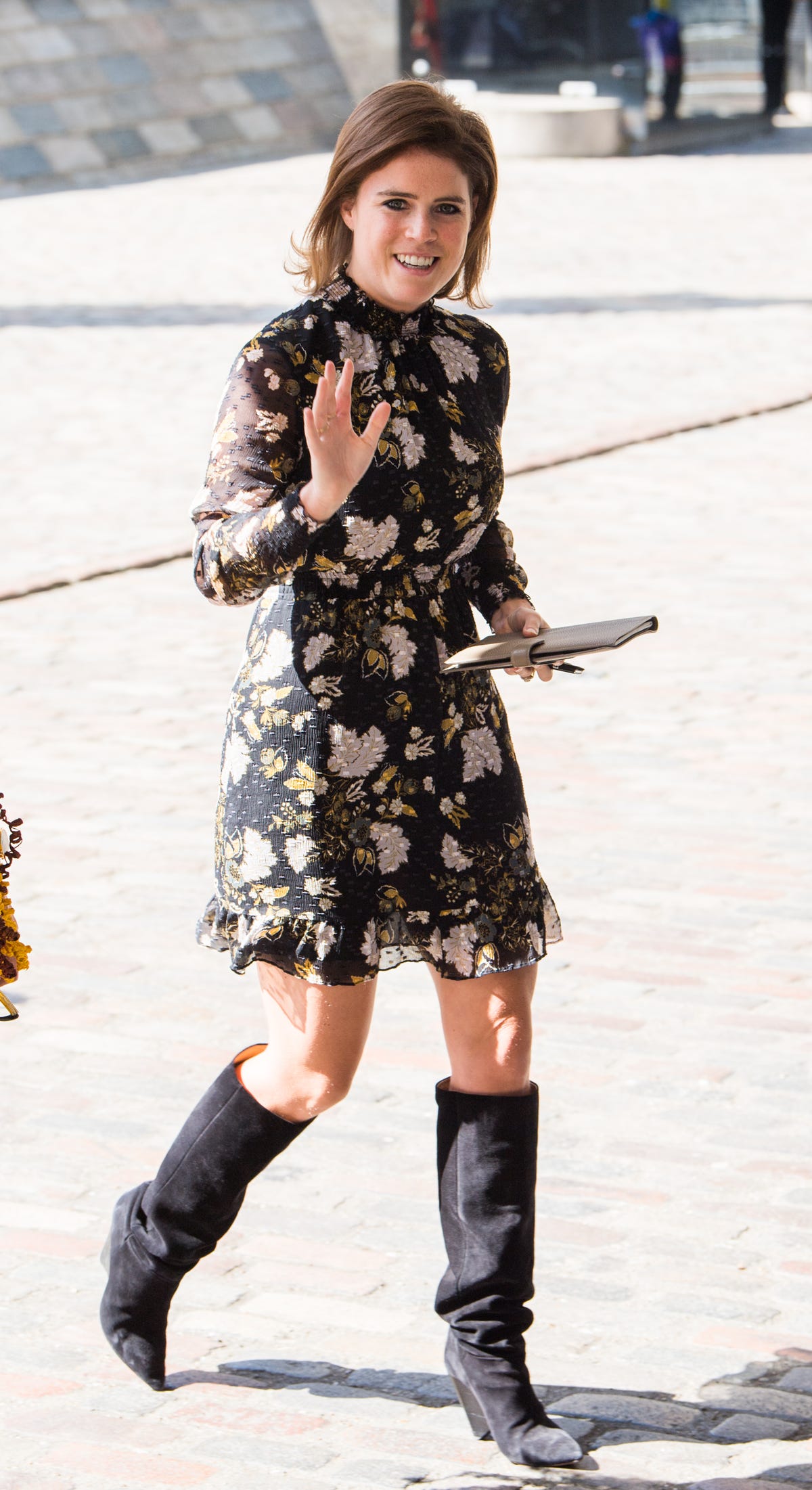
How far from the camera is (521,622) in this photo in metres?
3.29

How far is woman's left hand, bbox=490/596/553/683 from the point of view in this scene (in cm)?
323

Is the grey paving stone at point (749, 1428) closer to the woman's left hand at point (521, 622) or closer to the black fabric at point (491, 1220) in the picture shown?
the black fabric at point (491, 1220)

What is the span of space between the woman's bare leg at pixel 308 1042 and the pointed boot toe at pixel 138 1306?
0.33 meters

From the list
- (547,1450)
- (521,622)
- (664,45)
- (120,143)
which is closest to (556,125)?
(664,45)

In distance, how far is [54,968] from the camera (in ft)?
17.1

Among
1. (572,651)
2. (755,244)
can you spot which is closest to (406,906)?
(572,651)

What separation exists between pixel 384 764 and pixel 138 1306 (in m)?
Answer: 0.93

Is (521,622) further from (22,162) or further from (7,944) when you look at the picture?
(22,162)

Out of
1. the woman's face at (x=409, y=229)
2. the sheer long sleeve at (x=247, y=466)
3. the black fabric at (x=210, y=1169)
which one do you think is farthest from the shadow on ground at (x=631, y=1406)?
the woman's face at (x=409, y=229)

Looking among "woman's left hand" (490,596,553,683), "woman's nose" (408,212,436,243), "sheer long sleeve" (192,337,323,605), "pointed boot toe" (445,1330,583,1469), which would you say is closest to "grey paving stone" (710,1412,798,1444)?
"pointed boot toe" (445,1330,583,1469)

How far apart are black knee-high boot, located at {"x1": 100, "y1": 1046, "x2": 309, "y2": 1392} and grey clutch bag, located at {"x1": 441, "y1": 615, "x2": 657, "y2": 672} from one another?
2.28 feet

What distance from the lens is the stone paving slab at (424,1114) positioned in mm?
3246

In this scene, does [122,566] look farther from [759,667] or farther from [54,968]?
[54,968]

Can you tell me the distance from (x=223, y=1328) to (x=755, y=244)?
18925mm
